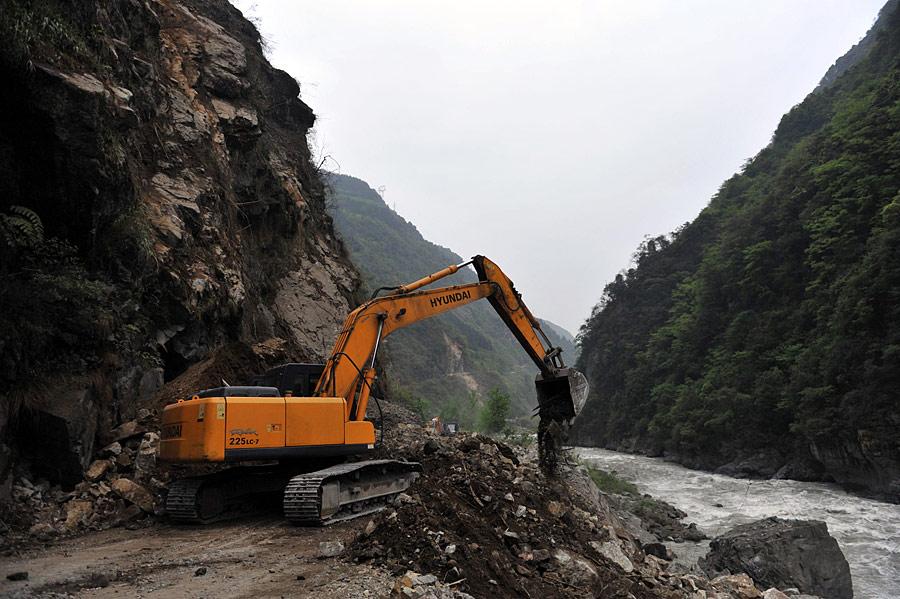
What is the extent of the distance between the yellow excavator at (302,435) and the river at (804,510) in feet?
41.2

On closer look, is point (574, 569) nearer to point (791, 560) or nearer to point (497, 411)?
point (791, 560)

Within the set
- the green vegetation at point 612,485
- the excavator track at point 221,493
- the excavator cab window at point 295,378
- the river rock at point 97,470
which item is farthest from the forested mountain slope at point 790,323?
the river rock at point 97,470

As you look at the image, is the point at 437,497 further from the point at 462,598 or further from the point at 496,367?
the point at 496,367

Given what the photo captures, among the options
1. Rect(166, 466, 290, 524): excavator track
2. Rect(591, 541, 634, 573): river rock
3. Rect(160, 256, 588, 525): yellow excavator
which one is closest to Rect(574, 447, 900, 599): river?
Rect(591, 541, 634, 573): river rock

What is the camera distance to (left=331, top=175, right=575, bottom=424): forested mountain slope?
9098 cm

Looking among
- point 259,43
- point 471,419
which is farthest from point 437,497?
point 471,419

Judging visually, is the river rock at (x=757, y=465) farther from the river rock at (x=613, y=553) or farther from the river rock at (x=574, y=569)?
the river rock at (x=574, y=569)

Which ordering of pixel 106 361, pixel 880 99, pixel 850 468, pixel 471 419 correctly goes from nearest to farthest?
pixel 106 361 < pixel 850 468 < pixel 880 99 < pixel 471 419

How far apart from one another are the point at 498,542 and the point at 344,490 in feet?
6.09

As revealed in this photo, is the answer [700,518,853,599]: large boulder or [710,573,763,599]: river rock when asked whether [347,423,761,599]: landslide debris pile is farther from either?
[700,518,853,599]: large boulder

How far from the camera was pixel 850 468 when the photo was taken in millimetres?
22031

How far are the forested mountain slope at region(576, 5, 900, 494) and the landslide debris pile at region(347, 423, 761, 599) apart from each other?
19639 mm

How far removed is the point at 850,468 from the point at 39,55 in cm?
2873

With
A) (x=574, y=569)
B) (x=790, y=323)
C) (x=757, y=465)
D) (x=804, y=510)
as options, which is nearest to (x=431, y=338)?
(x=790, y=323)
